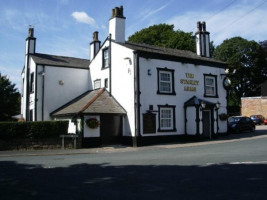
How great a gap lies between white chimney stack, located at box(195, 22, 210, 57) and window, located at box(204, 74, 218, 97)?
3508 millimetres

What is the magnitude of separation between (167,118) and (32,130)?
9944 millimetres

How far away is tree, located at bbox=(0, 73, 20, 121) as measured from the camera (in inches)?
1276

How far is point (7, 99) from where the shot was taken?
109 ft

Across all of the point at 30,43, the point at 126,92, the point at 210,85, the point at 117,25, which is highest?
the point at 117,25

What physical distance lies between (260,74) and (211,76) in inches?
1498

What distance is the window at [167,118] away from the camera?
76.7 ft

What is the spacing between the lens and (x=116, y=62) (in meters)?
24.3

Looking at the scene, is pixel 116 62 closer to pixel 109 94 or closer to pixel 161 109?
pixel 109 94

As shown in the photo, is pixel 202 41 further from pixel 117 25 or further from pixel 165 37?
pixel 165 37

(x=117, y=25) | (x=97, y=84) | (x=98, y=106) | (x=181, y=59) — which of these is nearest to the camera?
(x=98, y=106)

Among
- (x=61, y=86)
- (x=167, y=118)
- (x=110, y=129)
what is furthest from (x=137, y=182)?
(x=61, y=86)

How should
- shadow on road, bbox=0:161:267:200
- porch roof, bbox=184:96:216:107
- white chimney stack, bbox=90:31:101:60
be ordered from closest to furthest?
shadow on road, bbox=0:161:267:200 → porch roof, bbox=184:96:216:107 → white chimney stack, bbox=90:31:101:60

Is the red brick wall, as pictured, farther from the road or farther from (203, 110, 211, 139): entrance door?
the road

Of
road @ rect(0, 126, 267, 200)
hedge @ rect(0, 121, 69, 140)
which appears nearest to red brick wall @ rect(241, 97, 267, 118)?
hedge @ rect(0, 121, 69, 140)
